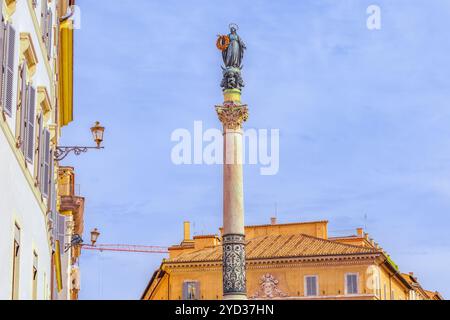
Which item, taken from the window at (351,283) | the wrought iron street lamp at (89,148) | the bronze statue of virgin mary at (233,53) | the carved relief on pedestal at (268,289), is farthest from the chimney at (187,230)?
the wrought iron street lamp at (89,148)

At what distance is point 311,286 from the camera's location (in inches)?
2972

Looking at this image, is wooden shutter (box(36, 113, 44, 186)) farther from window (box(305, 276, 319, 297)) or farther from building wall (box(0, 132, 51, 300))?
window (box(305, 276, 319, 297))

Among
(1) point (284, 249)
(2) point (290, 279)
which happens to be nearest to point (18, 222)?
(2) point (290, 279)

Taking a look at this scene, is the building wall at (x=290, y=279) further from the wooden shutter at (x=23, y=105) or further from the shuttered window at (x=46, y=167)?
the wooden shutter at (x=23, y=105)

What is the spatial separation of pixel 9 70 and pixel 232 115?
2953 centimetres

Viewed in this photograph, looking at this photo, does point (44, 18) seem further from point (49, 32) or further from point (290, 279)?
point (290, 279)

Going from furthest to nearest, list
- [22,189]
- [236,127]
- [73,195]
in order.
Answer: [73,195] < [236,127] < [22,189]

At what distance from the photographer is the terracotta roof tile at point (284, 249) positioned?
247ft

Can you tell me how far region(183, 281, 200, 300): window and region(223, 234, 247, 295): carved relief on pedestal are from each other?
34790mm
